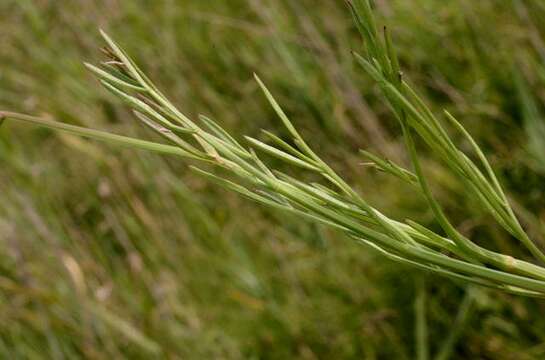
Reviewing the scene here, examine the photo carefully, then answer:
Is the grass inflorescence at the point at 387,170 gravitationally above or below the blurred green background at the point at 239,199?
above

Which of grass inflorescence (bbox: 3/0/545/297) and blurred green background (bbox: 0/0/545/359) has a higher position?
grass inflorescence (bbox: 3/0/545/297)

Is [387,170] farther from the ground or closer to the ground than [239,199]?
farther from the ground

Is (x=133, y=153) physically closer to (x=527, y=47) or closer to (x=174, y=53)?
(x=174, y=53)

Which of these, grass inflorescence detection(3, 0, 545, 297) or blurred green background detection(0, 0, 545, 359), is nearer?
grass inflorescence detection(3, 0, 545, 297)

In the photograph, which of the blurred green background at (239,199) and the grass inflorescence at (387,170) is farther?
the blurred green background at (239,199)

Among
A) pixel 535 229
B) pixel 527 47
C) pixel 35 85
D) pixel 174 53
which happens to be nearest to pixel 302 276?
pixel 535 229

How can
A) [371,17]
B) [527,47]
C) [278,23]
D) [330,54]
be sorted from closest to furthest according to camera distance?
1. [371,17]
2. [527,47]
3. [330,54]
4. [278,23]

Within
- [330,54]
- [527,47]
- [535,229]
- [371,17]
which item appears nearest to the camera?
[371,17]

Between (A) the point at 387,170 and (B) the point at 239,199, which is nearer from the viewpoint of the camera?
(A) the point at 387,170
